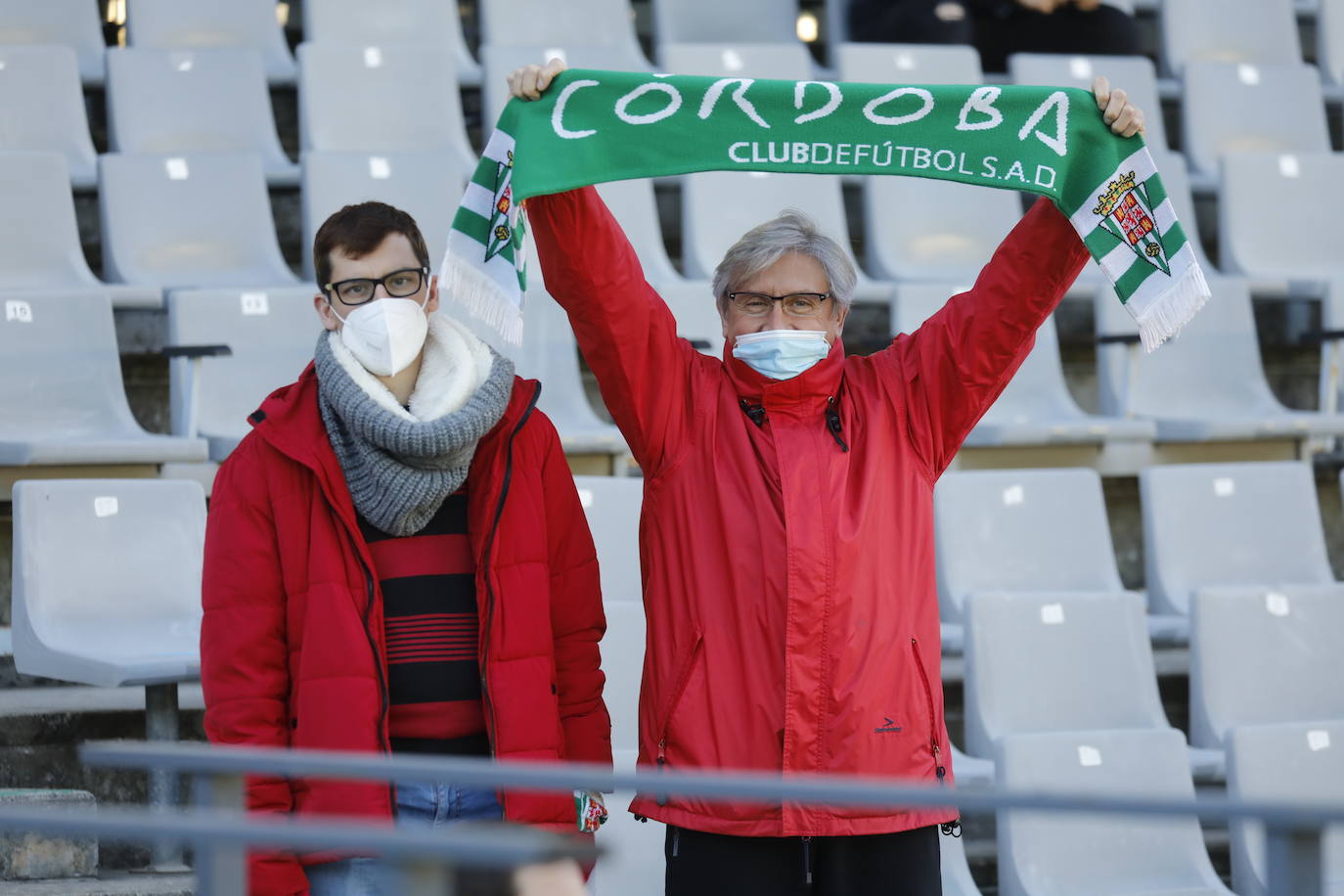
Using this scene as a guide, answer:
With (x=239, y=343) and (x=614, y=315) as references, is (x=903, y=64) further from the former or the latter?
(x=614, y=315)

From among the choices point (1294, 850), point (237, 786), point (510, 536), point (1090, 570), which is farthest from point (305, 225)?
point (1294, 850)

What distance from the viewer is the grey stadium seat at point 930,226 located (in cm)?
502

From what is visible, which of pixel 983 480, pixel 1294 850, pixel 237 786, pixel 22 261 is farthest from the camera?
pixel 22 261

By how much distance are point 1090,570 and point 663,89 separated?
2161mm

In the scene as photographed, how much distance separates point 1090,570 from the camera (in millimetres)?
3928

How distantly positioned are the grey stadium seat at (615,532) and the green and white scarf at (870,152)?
1169mm

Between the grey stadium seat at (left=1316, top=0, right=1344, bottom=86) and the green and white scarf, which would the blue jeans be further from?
the grey stadium seat at (left=1316, top=0, right=1344, bottom=86)

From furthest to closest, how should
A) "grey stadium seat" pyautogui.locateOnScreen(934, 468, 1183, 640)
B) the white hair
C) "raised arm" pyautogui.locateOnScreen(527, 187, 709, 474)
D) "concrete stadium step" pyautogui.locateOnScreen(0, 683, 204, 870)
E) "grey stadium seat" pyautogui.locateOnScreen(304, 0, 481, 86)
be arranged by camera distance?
"grey stadium seat" pyautogui.locateOnScreen(304, 0, 481, 86)
"grey stadium seat" pyautogui.locateOnScreen(934, 468, 1183, 640)
"concrete stadium step" pyautogui.locateOnScreen(0, 683, 204, 870)
the white hair
"raised arm" pyautogui.locateOnScreen(527, 187, 709, 474)

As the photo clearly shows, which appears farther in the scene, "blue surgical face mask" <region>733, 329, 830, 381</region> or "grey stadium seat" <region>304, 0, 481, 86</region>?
"grey stadium seat" <region>304, 0, 481, 86</region>

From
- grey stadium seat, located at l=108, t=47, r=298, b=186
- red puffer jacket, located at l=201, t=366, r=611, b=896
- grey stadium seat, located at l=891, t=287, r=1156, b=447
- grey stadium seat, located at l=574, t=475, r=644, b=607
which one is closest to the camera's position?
red puffer jacket, located at l=201, t=366, r=611, b=896

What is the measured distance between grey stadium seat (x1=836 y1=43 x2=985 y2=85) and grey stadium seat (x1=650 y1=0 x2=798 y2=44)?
0.69 meters

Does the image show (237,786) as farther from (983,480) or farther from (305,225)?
(305,225)

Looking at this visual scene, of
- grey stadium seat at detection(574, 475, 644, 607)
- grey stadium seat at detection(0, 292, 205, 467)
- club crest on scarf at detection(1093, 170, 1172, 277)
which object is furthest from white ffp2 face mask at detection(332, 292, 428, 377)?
grey stadium seat at detection(0, 292, 205, 467)

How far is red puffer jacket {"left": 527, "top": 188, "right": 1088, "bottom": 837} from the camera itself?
1977mm
